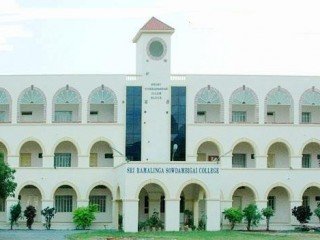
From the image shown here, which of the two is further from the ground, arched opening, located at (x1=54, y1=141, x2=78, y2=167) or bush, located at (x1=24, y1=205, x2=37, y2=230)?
arched opening, located at (x1=54, y1=141, x2=78, y2=167)

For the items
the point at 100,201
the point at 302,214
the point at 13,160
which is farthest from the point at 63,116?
the point at 302,214

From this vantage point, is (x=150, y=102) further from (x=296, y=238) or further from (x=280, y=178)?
(x=296, y=238)

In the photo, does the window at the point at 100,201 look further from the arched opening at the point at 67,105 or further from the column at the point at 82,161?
the arched opening at the point at 67,105

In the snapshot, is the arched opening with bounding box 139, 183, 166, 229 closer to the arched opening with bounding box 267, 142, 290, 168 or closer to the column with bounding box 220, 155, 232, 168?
the column with bounding box 220, 155, 232, 168

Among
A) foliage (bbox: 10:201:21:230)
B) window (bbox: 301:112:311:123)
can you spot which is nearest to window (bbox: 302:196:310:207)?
window (bbox: 301:112:311:123)

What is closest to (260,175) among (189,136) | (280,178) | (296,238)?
(280,178)

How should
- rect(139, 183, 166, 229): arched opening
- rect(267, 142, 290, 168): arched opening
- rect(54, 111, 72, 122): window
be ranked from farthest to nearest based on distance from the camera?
1. rect(267, 142, 290, 168): arched opening
2. rect(54, 111, 72, 122): window
3. rect(139, 183, 166, 229): arched opening

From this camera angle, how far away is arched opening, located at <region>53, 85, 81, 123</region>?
63594mm

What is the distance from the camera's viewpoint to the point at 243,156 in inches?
2569

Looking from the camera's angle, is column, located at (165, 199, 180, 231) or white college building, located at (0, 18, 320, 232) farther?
white college building, located at (0, 18, 320, 232)

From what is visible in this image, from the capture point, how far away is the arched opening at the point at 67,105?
63.6m

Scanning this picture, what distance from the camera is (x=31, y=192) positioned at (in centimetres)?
6366

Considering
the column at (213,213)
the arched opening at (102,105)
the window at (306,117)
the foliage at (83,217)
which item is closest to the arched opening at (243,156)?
the window at (306,117)

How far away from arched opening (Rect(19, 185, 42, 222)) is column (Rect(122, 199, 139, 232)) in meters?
9.57
